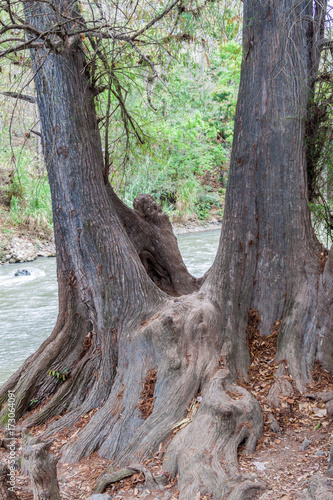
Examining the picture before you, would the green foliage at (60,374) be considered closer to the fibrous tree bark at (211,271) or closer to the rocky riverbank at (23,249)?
the fibrous tree bark at (211,271)

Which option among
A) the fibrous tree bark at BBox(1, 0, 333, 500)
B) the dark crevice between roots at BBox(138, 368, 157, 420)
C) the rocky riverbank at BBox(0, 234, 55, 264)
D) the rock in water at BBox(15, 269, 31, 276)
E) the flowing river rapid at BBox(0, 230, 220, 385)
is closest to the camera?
the dark crevice between roots at BBox(138, 368, 157, 420)

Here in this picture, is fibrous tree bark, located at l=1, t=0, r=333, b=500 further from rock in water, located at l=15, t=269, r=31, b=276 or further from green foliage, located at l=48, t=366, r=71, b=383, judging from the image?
rock in water, located at l=15, t=269, r=31, b=276

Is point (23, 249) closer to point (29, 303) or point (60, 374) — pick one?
point (29, 303)

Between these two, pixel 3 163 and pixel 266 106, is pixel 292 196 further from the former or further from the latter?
pixel 3 163

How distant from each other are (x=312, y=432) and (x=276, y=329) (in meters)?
1.03

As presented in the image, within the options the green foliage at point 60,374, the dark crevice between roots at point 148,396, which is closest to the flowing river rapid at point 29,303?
the green foliage at point 60,374

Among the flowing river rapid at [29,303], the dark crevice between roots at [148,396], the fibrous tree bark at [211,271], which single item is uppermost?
the fibrous tree bark at [211,271]

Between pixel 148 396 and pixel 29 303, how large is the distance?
6.97 m

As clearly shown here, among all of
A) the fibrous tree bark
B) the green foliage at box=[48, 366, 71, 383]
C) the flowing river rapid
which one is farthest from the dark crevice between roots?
the flowing river rapid

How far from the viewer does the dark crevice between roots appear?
A: 129 inches

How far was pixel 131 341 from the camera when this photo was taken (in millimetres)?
3627

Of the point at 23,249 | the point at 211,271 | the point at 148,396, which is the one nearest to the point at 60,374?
the point at 148,396

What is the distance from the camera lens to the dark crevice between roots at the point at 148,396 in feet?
10.7

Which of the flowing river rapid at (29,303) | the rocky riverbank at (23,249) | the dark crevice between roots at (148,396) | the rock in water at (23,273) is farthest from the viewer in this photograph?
the rocky riverbank at (23,249)
